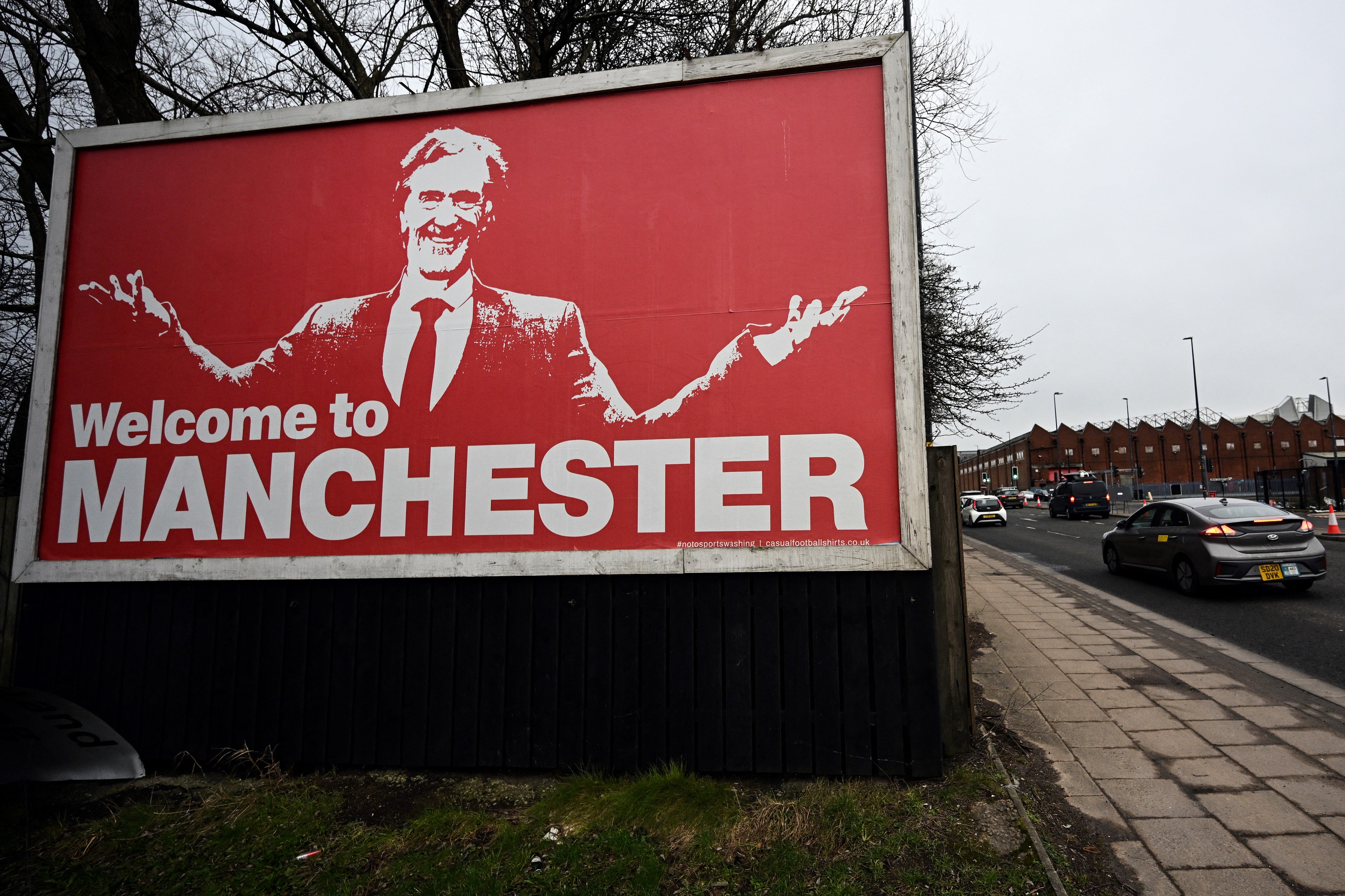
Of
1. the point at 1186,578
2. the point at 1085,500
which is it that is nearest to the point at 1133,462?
the point at 1085,500

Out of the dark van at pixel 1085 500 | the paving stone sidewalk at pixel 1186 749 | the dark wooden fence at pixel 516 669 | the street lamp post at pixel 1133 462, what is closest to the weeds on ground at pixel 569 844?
the dark wooden fence at pixel 516 669

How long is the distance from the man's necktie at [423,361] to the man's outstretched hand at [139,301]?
1.66 metres

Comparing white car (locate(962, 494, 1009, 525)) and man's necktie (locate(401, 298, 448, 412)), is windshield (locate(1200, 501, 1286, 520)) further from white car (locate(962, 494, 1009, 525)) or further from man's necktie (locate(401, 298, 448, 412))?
white car (locate(962, 494, 1009, 525))

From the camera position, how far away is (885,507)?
3842 mm

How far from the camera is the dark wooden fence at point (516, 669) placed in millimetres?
3736

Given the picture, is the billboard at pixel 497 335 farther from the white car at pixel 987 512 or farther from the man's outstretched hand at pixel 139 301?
the white car at pixel 987 512

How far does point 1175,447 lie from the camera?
73.5 m

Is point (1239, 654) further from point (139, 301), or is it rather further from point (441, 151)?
point (139, 301)

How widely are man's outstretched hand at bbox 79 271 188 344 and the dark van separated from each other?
119ft

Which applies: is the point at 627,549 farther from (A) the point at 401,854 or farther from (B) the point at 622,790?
(A) the point at 401,854

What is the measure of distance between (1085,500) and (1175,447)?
2150 inches

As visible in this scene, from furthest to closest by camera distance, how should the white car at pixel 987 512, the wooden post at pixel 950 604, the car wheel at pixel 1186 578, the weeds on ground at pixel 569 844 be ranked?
1. the white car at pixel 987 512
2. the car wheel at pixel 1186 578
3. the wooden post at pixel 950 604
4. the weeds on ground at pixel 569 844

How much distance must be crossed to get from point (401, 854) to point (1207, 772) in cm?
440

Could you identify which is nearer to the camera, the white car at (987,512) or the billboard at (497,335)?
the billboard at (497,335)
